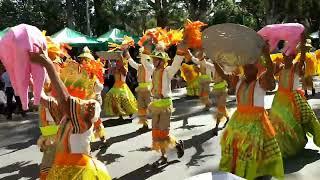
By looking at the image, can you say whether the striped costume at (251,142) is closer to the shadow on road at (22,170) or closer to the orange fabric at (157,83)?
the orange fabric at (157,83)

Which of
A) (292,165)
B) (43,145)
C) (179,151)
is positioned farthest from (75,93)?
(292,165)

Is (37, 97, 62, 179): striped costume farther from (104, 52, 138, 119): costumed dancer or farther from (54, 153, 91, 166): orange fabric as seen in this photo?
(104, 52, 138, 119): costumed dancer

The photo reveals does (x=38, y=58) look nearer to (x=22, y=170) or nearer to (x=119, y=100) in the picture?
(x=22, y=170)

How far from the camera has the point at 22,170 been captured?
25.2ft

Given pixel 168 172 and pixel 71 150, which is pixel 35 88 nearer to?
pixel 71 150

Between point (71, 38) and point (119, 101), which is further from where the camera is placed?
point (71, 38)

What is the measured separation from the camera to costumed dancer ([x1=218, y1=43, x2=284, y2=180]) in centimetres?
528

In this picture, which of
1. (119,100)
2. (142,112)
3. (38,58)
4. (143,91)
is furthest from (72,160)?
(119,100)

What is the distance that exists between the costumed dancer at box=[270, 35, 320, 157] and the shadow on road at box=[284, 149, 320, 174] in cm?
10

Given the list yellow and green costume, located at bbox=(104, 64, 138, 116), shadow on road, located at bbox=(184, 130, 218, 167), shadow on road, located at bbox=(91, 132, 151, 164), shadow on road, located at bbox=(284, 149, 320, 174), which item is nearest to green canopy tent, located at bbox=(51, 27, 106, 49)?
yellow and green costume, located at bbox=(104, 64, 138, 116)

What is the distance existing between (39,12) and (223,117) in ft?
76.1

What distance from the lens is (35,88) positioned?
392 cm

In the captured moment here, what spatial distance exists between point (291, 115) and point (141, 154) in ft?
8.49

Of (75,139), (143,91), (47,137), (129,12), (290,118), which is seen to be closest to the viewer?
(75,139)
